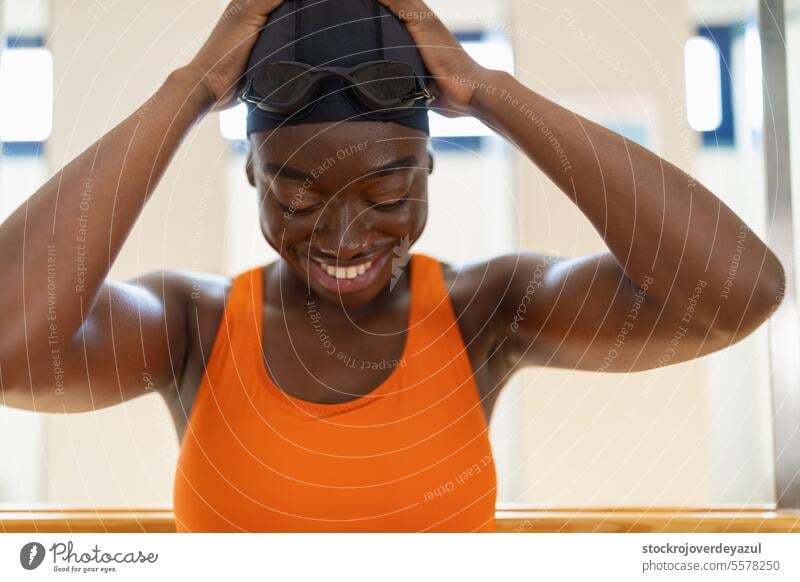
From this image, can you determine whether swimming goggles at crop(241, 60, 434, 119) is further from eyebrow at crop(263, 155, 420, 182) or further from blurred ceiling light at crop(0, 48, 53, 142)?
blurred ceiling light at crop(0, 48, 53, 142)

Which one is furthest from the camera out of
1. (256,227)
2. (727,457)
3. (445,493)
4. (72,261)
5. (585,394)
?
(256,227)

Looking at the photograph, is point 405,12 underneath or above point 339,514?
above

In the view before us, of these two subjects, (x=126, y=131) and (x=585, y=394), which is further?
(x=585, y=394)

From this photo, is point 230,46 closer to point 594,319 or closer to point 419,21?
point 419,21

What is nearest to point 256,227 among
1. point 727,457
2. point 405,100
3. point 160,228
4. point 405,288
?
point 160,228

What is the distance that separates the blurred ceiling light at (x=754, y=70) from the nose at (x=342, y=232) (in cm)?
35

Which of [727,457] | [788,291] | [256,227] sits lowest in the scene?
[727,457]

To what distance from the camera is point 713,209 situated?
1.49 feet

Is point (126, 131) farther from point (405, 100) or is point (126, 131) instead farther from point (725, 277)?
point (725, 277)

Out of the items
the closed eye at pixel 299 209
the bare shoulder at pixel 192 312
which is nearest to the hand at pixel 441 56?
the closed eye at pixel 299 209

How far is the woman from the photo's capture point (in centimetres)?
45

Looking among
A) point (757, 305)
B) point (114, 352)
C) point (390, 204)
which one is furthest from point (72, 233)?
point (757, 305)

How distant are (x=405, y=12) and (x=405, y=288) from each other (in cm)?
21

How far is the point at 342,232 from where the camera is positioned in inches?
19.5
